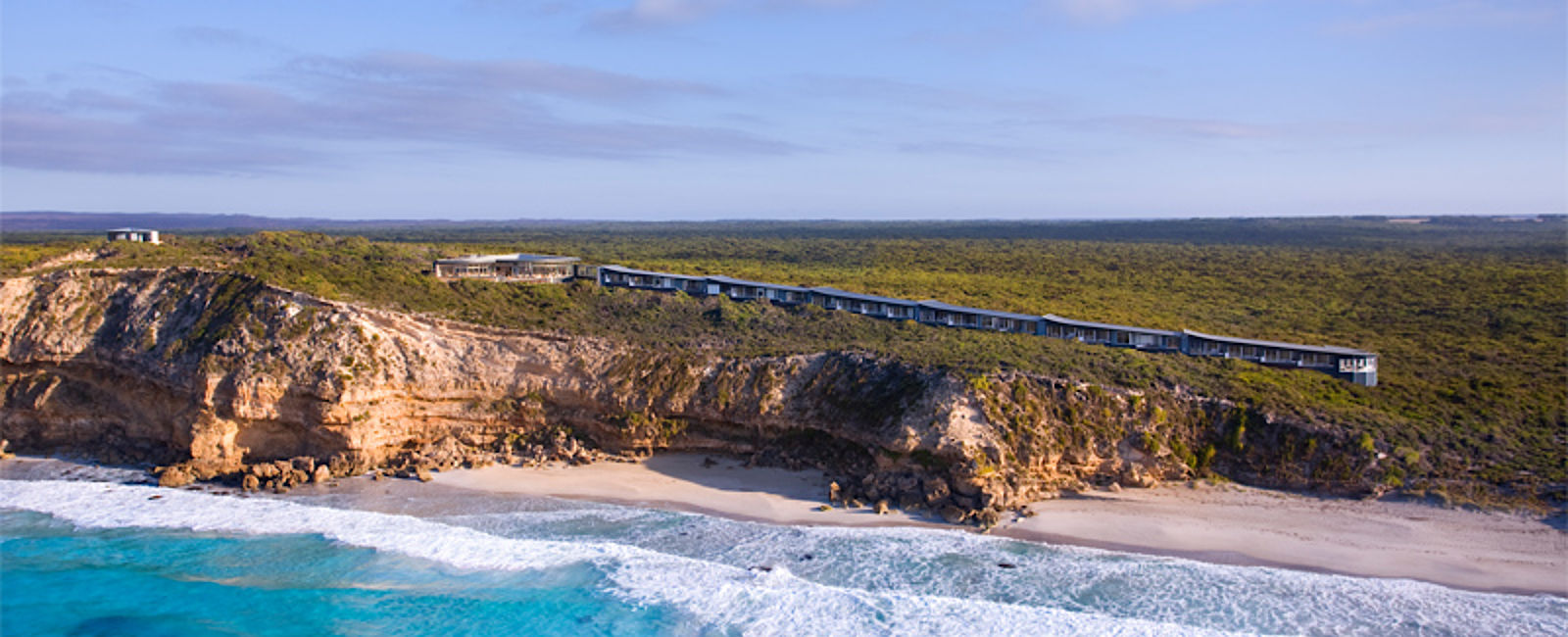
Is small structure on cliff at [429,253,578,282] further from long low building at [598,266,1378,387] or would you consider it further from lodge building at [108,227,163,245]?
lodge building at [108,227,163,245]

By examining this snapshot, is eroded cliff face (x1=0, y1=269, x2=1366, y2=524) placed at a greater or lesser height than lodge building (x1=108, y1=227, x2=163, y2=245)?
lesser

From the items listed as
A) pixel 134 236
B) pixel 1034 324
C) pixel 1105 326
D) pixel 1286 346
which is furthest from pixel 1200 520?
pixel 134 236

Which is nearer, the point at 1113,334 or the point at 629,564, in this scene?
the point at 629,564

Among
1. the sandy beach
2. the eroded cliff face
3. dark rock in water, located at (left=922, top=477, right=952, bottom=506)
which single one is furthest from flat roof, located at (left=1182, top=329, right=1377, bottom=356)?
dark rock in water, located at (left=922, top=477, right=952, bottom=506)

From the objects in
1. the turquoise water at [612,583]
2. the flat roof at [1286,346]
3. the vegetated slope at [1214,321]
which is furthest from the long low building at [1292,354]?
the turquoise water at [612,583]

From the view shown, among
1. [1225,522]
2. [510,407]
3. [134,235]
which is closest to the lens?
[1225,522]

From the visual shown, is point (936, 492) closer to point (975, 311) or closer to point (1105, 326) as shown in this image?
point (1105, 326)

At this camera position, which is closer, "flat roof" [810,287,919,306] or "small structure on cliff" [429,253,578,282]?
"flat roof" [810,287,919,306]
